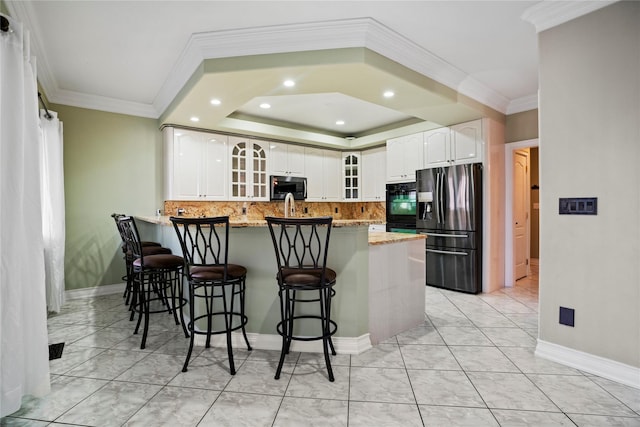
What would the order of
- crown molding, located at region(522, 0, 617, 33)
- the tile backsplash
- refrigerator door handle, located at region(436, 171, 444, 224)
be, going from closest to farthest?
crown molding, located at region(522, 0, 617, 33)
refrigerator door handle, located at region(436, 171, 444, 224)
the tile backsplash

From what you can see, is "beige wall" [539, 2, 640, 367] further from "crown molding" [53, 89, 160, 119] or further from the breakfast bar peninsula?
"crown molding" [53, 89, 160, 119]

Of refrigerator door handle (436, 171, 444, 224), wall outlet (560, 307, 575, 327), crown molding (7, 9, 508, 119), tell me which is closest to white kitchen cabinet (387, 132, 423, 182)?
refrigerator door handle (436, 171, 444, 224)

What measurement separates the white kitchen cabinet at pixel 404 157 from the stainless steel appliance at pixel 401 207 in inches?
5.3

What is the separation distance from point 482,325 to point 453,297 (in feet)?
3.29

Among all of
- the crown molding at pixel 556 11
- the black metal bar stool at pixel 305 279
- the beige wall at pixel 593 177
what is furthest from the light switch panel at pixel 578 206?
the black metal bar stool at pixel 305 279

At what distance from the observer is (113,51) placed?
119 inches

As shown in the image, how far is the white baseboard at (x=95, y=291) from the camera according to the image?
4043 mm

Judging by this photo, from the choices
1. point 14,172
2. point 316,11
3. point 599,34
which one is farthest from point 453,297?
point 14,172

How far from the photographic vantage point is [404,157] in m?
5.10

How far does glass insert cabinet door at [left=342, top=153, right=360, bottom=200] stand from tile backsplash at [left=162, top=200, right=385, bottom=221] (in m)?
0.33

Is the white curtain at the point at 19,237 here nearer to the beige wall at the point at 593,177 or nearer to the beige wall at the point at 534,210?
the beige wall at the point at 593,177

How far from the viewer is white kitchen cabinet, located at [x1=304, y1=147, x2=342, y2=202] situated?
589 centimetres

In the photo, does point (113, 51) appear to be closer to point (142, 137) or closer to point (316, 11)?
point (142, 137)

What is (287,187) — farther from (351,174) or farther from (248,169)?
(351,174)
